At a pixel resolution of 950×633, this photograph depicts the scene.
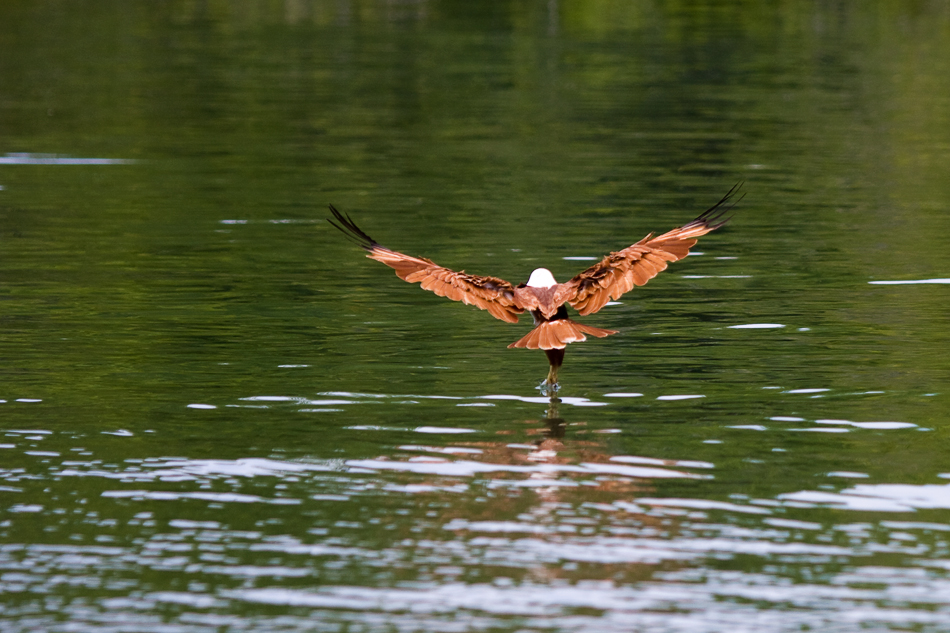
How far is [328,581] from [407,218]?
12.4 metres

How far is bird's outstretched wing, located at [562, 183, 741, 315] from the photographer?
1088cm

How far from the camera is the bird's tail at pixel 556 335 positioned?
10.5 metres

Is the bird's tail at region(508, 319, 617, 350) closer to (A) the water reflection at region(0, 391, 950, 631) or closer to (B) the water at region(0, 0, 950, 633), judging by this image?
(B) the water at region(0, 0, 950, 633)

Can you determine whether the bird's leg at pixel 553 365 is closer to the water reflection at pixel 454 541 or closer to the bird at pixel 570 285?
the bird at pixel 570 285

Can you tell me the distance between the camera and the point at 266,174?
24.1 meters

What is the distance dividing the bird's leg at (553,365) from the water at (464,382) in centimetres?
18

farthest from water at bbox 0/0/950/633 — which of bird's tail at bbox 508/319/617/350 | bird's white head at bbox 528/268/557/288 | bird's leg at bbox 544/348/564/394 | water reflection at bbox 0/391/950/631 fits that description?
bird's white head at bbox 528/268/557/288

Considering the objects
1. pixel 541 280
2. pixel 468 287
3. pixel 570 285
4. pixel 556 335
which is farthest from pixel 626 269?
pixel 468 287

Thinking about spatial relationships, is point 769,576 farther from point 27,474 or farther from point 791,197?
point 791,197

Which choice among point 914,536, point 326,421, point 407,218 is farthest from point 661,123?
point 914,536

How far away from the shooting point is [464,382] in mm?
11742

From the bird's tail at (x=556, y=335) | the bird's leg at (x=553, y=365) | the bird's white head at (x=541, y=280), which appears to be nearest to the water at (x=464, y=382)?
the bird's leg at (x=553, y=365)

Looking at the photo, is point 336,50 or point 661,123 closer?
point 661,123

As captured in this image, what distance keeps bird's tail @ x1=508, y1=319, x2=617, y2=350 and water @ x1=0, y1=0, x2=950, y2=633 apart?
51 cm
